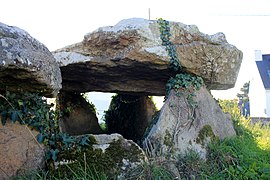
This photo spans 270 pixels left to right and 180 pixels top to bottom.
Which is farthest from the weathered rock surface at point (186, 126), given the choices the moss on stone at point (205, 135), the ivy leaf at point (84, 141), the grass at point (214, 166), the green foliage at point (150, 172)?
the ivy leaf at point (84, 141)

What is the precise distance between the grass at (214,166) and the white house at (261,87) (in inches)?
664

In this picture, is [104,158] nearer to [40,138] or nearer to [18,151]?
[40,138]

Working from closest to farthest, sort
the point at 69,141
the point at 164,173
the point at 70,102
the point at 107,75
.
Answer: the point at 164,173
the point at 69,141
the point at 107,75
the point at 70,102

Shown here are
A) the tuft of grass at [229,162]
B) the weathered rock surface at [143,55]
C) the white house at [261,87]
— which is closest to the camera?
the tuft of grass at [229,162]

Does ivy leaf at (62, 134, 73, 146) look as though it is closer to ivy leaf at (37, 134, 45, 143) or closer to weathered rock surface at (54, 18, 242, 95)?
ivy leaf at (37, 134, 45, 143)

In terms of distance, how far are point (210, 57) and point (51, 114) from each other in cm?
255

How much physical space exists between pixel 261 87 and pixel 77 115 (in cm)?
1790

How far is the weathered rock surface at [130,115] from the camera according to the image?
24.3ft

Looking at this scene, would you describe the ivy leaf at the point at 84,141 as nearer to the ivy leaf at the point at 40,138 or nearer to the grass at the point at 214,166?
the grass at the point at 214,166

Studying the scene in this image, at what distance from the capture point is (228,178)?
410 centimetres

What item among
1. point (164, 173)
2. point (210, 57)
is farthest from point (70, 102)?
point (164, 173)

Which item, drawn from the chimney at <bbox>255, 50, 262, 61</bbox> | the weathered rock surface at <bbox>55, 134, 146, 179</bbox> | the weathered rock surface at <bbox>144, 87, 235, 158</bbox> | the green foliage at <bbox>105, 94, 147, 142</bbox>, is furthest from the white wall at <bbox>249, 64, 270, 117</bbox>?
the weathered rock surface at <bbox>55, 134, 146, 179</bbox>

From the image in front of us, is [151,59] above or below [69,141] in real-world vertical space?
above

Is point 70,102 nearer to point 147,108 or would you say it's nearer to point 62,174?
point 147,108
